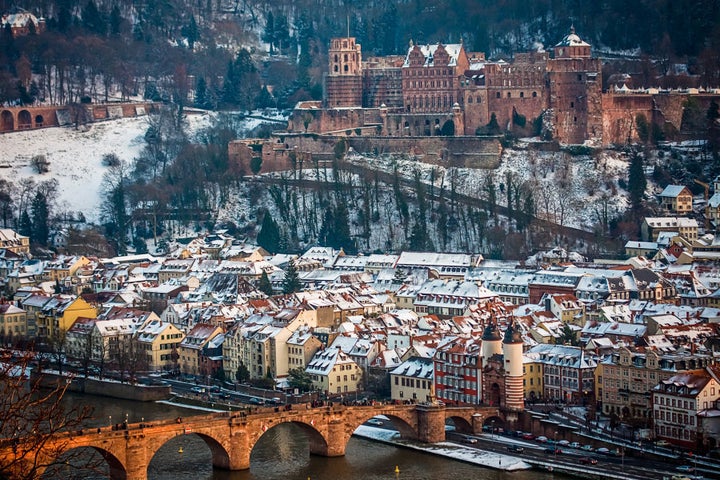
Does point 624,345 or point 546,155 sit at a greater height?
point 546,155

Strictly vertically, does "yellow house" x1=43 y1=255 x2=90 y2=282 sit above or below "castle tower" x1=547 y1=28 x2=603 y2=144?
below

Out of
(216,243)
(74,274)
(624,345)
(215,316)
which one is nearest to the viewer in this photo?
(624,345)

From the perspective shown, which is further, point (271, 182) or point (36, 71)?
point (36, 71)

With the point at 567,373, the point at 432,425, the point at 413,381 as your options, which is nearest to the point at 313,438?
the point at 432,425

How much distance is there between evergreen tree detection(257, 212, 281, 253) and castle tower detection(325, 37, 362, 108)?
1323 centimetres

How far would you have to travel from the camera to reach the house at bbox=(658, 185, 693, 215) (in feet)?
259

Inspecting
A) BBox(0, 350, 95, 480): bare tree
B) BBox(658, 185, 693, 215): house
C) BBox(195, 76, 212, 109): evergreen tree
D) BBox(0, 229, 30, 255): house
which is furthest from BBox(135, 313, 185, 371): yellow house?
BBox(195, 76, 212, 109): evergreen tree

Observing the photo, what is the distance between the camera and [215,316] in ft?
209

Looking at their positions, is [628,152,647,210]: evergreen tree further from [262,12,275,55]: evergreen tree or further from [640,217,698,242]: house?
[262,12,275,55]: evergreen tree

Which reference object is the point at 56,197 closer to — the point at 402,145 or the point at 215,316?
the point at 402,145

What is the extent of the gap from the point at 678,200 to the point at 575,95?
951 centimetres

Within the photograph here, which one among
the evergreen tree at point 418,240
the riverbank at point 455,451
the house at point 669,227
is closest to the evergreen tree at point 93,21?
the evergreen tree at point 418,240

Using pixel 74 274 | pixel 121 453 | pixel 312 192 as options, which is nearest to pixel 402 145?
pixel 312 192

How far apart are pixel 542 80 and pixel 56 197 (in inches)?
1220
